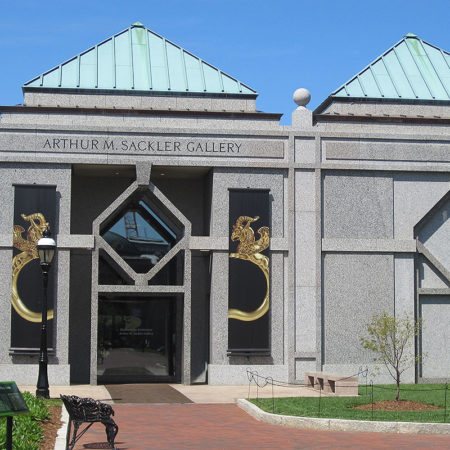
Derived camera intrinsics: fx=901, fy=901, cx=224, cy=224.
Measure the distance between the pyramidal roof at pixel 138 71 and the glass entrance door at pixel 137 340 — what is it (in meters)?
7.61

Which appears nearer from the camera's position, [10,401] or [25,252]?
[10,401]

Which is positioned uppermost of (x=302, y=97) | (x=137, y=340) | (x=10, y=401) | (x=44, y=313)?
(x=302, y=97)

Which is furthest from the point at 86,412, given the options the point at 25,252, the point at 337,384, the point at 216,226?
the point at 216,226

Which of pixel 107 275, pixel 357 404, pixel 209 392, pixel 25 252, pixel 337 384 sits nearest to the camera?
pixel 357 404

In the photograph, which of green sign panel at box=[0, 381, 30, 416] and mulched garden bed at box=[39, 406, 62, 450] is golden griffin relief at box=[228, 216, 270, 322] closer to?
mulched garden bed at box=[39, 406, 62, 450]

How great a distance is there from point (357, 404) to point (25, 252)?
498 inches

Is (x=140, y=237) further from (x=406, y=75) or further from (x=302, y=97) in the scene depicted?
(x=406, y=75)

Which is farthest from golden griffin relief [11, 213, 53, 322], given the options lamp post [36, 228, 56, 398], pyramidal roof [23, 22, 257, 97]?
lamp post [36, 228, 56, 398]

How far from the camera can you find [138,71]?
32.9 meters

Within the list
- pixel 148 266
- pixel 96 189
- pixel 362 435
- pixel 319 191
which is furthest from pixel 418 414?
pixel 96 189

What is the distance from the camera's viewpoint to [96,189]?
32688 mm

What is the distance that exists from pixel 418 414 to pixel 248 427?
385 centimetres

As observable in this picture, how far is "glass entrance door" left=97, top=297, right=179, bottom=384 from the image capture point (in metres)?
31.1

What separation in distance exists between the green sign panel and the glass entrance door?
19571mm
